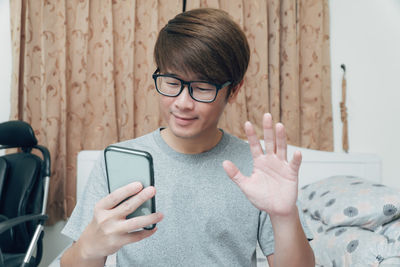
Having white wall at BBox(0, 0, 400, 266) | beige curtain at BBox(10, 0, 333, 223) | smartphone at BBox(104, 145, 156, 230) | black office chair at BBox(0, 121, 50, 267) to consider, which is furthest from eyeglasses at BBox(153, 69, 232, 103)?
white wall at BBox(0, 0, 400, 266)

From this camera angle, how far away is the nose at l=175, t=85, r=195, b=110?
2.65 ft

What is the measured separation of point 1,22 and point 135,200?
200 centimetres

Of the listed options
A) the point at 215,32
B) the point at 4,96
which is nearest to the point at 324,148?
the point at 215,32

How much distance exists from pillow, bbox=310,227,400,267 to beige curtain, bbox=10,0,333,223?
868 millimetres

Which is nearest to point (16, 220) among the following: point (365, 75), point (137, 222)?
point (137, 222)

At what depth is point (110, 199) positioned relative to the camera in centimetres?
62

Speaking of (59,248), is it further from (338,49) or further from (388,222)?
(338,49)

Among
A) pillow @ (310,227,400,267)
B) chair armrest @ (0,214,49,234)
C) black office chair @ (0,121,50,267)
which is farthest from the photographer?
black office chair @ (0,121,50,267)

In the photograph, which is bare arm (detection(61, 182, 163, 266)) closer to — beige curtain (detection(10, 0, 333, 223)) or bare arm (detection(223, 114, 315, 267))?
bare arm (detection(223, 114, 315, 267))

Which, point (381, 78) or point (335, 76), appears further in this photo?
point (335, 76)

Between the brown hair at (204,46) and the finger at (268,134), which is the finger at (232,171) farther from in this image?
the brown hair at (204,46)

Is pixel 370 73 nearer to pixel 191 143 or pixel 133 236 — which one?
pixel 191 143

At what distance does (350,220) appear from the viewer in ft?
4.77

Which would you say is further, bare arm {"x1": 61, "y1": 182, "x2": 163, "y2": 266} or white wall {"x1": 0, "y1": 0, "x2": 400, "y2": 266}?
white wall {"x1": 0, "y1": 0, "x2": 400, "y2": 266}
